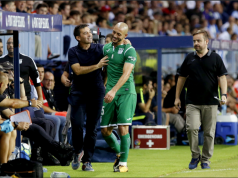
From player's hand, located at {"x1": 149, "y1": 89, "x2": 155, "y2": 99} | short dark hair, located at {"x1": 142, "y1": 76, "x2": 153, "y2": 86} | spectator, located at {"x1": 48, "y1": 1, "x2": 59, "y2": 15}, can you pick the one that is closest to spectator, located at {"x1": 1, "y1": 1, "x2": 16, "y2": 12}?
spectator, located at {"x1": 48, "y1": 1, "x2": 59, "y2": 15}

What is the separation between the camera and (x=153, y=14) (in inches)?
802

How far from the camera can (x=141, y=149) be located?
11109mm

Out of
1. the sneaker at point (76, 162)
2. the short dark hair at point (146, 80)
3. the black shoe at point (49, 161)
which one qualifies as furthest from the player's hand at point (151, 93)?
the sneaker at point (76, 162)

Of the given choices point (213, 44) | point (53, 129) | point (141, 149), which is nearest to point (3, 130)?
point (53, 129)

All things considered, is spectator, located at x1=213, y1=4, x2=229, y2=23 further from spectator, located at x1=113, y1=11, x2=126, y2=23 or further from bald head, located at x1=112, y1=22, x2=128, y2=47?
bald head, located at x1=112, y1=22, x2=128, y2=47

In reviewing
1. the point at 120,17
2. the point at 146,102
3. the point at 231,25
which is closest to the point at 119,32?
the point at 146,102

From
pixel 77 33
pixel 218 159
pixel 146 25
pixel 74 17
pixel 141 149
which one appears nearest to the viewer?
pixel 77 33

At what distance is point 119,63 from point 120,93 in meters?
0.40

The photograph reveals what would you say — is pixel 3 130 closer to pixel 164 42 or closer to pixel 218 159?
pixel 218 159

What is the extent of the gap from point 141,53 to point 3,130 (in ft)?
20.2

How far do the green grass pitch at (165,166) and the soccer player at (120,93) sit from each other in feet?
1.27

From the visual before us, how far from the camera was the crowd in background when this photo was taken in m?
13.5

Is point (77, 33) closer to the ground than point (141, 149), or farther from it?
farther from it

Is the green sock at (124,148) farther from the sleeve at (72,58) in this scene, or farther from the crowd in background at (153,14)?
the crowd in background at (153,14)
